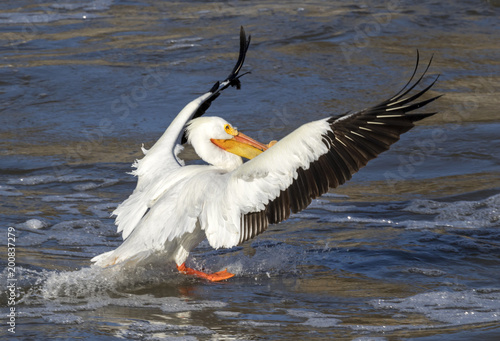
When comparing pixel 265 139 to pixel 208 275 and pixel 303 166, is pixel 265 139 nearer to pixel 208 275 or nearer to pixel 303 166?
pixel 208 275

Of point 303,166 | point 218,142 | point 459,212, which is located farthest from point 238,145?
point 459,212

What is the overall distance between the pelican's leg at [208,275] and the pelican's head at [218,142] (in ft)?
2.81

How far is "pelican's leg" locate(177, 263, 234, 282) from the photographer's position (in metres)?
5.66

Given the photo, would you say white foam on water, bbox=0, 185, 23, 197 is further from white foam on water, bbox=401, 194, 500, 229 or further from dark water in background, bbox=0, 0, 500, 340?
white foam on water, bbox=401, 194, 500, 229

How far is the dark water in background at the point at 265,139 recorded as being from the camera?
488cm

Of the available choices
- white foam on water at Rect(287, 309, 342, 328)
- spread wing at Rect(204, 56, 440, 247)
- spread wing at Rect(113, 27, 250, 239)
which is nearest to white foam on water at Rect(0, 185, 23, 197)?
spread wing at Rect(113, 27, 250, 239)

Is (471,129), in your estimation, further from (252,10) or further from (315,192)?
(252,10)

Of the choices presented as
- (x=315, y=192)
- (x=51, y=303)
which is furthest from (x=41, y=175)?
(x=315, y=192)

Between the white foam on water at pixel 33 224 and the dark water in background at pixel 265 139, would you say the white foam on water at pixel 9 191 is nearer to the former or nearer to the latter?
the dark water in background at pixel 265 139

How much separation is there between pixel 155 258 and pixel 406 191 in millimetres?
2826

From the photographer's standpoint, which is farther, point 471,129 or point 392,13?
point 392,13

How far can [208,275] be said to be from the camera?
5.73 m

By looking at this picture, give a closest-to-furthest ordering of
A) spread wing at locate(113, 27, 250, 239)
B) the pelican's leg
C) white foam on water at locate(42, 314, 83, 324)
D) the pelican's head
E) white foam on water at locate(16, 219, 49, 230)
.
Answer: white foam on water at locate(42, 314, 83, 324)
the pelican's leg
spread wing at locate(113, 27, 250, 239)
the pelican's head
white foam on water at locate(16, 219, 49, 230)

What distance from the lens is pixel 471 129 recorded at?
8969 mm
